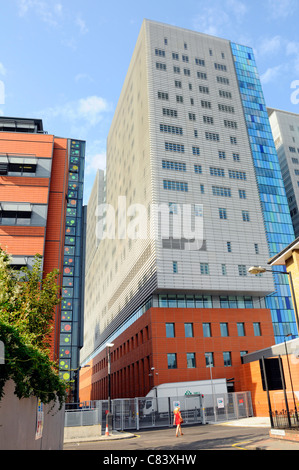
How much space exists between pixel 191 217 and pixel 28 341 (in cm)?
4697

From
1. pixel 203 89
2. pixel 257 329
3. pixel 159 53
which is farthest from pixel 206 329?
pixel 159 53

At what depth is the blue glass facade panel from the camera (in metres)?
77.8

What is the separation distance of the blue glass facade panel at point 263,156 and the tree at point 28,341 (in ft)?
209

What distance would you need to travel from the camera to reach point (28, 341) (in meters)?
12.1

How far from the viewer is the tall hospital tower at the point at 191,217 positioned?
175 feet

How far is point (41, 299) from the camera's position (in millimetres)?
17922

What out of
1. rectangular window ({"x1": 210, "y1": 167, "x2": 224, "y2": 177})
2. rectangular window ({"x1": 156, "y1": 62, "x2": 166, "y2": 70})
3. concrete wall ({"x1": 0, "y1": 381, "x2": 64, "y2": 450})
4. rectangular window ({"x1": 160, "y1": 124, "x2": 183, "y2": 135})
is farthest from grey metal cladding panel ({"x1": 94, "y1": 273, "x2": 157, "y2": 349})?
concrete wall ({"x1": 0, "y1": 381, "x2": 64, "y2": 450})

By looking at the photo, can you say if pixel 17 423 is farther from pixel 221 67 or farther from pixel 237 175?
pixel 221 67

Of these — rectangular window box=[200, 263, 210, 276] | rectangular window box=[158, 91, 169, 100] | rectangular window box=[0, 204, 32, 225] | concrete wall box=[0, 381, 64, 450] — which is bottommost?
concrete wall box=[0, 381, 64, 450]

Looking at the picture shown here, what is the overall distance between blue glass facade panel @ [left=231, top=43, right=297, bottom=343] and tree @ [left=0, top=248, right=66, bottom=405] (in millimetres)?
63562

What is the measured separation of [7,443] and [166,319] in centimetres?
4507

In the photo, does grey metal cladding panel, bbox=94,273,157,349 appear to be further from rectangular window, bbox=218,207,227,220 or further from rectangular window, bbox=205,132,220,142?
rectangular window, bbox=205,132,220,142

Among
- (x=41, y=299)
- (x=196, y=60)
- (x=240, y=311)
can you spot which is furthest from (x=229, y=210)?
(x=41, y=299)

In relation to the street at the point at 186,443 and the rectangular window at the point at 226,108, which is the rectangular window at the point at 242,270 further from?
the street at the point at 186,443
